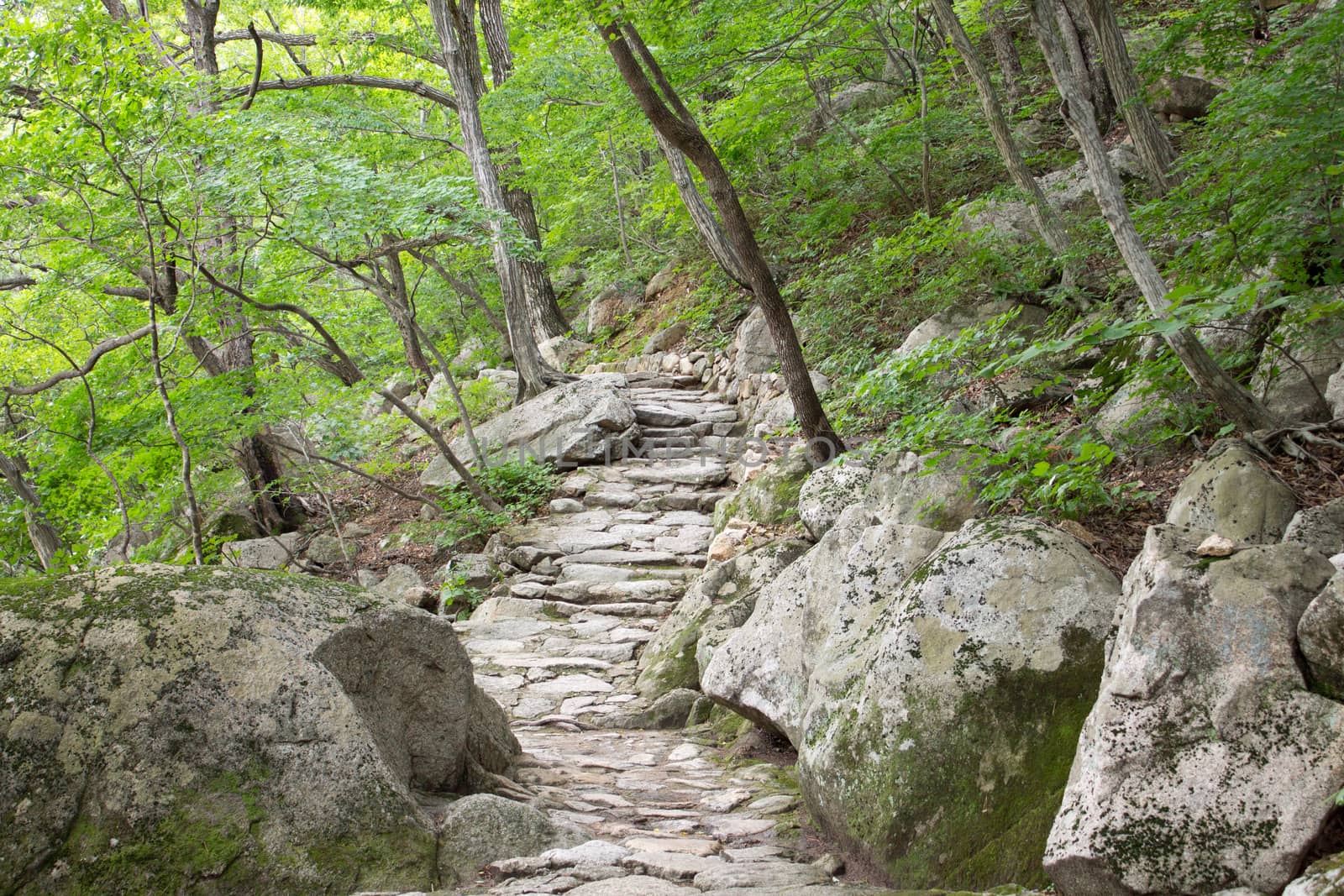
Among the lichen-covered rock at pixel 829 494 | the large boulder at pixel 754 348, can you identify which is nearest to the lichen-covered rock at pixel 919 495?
the lichen-covered rock at pixel 829 494

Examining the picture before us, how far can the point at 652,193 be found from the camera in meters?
11.7

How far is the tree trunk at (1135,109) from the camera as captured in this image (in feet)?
20.7

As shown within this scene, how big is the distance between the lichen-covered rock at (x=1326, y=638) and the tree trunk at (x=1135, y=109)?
512 centimetres

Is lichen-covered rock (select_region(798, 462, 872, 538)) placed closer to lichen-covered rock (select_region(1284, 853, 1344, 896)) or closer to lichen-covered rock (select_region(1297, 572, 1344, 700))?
lichen-covered rock (select_region(1297, 572, 1344, 700))

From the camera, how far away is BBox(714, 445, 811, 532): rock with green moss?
6992 millimetres

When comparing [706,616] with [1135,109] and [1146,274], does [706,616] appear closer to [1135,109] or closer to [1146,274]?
[1146,274]

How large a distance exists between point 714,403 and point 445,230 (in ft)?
15.0

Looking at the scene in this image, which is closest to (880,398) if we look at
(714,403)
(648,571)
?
(648,571)

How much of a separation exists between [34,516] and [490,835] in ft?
20.7

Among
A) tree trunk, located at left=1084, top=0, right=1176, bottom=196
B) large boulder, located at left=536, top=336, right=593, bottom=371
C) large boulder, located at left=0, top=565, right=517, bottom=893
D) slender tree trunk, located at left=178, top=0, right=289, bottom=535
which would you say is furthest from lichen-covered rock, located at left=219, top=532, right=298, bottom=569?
tree trunk, located at left=1084, top=0, right=1176, bottom=196

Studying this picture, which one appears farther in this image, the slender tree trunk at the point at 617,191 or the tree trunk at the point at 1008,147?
the slender tree trunk at the point at 617,191

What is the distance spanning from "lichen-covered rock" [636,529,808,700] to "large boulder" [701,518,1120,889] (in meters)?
1.92

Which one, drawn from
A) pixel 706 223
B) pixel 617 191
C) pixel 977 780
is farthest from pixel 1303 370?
pixel 617 191

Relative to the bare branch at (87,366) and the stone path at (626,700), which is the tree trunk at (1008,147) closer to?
the stone path at (626,700)
